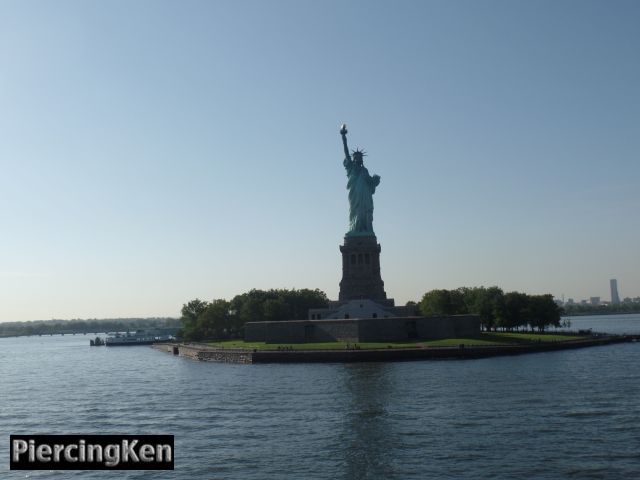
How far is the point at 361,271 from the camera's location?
3248 inches

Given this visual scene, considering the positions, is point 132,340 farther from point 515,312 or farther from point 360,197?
point 515,312

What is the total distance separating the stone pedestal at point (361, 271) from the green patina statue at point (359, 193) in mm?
1605

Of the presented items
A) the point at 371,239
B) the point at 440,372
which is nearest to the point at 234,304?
the point at 371,239

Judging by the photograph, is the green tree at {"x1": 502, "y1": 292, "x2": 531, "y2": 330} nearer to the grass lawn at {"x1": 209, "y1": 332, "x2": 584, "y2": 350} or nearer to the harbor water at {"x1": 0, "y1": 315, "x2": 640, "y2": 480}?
the grass lawn at {"x1": 209, "y1": 332, "x2": 584, "y2": 350}

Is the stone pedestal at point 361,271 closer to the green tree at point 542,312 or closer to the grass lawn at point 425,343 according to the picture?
the grass lawn at point 425,343

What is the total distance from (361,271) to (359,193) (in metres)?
10.1

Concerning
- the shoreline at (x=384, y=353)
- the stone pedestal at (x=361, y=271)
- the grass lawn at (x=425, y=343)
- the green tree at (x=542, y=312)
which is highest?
the stone pedestal at (x=361, y=271)

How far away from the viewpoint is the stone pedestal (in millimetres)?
81875

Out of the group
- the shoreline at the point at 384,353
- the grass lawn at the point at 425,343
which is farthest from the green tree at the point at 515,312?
the shoreline at the point at 384,353

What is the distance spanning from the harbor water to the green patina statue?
2786cm

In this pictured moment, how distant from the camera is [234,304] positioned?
11675 cm

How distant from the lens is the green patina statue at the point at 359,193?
84.6m

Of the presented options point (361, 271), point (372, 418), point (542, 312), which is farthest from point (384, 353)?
point (542, 312)

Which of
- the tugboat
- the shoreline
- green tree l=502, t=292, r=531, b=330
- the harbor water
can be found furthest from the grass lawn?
the tugboat
